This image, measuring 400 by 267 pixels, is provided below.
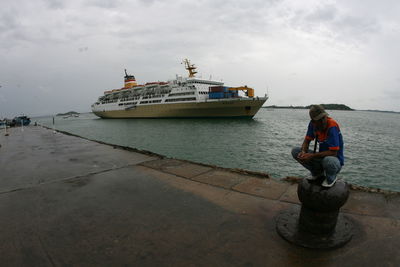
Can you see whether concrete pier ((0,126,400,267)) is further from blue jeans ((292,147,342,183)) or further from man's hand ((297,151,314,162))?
man's hand ((297,151,314,162))

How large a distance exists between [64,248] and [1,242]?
0.69 m

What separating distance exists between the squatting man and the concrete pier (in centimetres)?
66

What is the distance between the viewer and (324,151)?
2076 mm

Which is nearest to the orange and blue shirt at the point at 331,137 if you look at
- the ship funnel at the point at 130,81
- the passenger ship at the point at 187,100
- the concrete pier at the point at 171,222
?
the concrete pier at the point at 171,222

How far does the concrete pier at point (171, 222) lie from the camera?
1.79m

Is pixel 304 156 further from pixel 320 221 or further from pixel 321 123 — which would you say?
pixel 320 221

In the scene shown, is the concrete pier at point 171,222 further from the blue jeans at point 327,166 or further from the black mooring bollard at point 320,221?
the blue jeans at point 327,166

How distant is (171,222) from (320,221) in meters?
1.53

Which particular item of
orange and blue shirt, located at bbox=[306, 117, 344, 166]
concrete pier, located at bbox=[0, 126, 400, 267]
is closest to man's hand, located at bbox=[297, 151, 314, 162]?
orange and blue shirt, located at bbox=[306, 117, 344, 166]

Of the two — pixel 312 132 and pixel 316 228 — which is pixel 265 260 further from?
pixel 312 132

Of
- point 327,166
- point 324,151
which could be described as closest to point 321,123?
point 324,151

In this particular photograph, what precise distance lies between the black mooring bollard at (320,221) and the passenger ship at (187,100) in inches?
1251

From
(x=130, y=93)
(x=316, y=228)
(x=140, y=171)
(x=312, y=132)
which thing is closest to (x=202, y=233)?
(x=316, y=228)

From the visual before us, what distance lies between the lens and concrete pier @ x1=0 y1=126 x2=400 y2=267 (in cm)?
179
